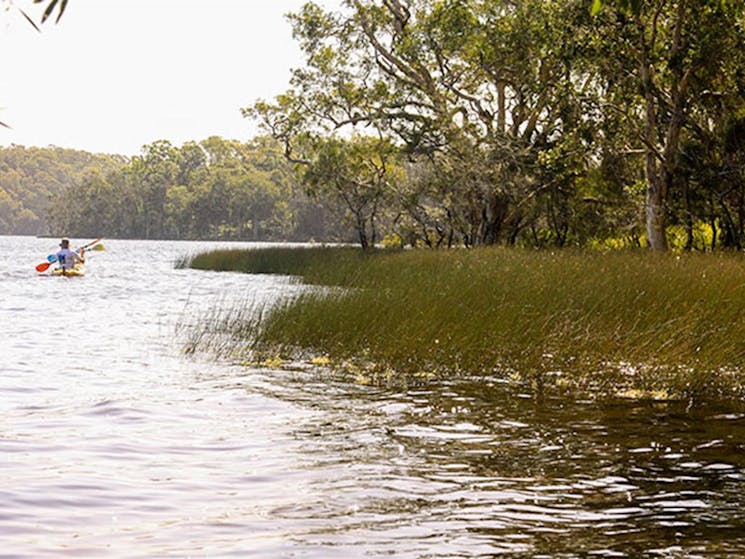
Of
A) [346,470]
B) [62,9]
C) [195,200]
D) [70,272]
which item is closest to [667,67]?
[346,470]

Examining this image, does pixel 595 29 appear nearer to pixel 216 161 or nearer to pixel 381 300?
pixel 381 300

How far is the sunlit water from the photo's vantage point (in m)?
5.01

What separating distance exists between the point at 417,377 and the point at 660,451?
375cm

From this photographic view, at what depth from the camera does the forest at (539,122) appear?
73.3 feet

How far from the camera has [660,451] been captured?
7051 millimetres

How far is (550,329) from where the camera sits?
11070mm

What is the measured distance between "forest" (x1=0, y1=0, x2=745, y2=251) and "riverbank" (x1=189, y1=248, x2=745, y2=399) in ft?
18.2

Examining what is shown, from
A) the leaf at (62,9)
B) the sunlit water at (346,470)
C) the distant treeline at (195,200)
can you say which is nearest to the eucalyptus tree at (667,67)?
the sunlit water at (346,470)

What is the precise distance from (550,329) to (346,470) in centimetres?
506

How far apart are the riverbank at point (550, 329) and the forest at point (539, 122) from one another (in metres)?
5.53

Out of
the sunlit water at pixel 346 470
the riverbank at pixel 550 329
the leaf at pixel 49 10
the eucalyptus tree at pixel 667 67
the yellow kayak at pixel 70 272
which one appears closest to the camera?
the leaf at pixel 49 10

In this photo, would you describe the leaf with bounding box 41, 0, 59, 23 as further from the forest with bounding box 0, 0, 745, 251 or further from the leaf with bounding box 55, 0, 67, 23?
the forest with bounding box 0, 0, 745, 251

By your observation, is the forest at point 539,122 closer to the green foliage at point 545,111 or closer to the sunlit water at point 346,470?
the green foliage at point 545,111

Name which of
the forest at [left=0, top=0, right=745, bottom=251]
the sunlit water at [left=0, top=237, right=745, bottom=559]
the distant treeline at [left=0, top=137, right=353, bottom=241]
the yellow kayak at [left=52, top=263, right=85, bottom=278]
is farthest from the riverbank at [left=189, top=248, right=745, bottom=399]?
the distant treeline at [left=0, top=137, right=353, bottom=241]
